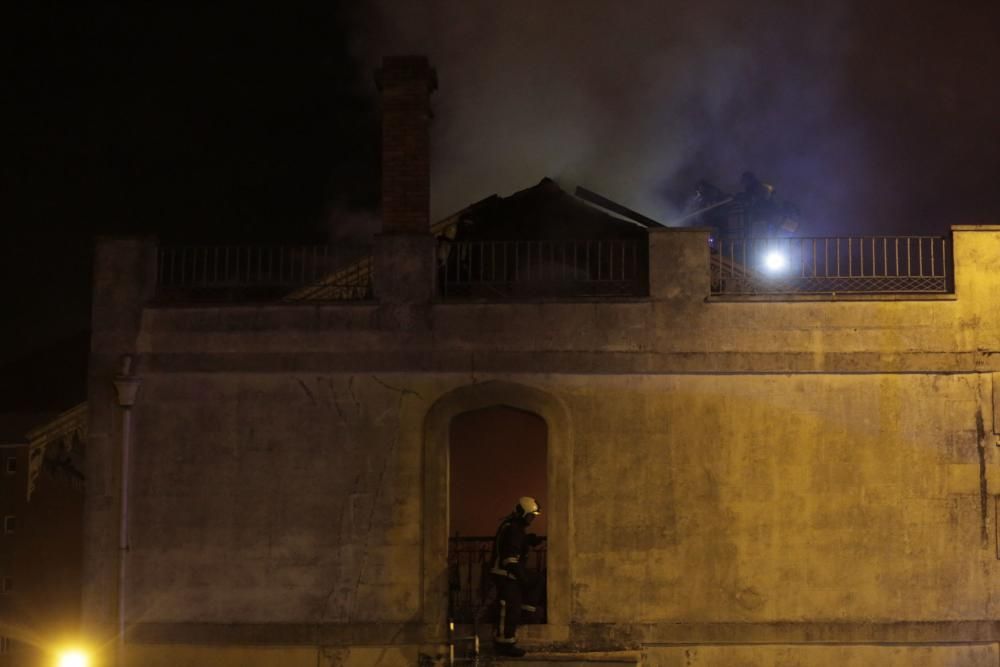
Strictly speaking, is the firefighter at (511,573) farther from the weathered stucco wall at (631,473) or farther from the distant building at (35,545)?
the distant building at (35,545)

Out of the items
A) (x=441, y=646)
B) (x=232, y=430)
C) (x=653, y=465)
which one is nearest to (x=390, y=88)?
(x=232, y=430)

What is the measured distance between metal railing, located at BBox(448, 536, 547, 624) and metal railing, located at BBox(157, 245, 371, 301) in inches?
133

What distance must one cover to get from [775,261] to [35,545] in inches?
1011

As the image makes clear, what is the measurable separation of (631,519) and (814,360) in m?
2.84

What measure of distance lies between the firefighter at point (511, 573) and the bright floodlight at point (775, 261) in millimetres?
4870

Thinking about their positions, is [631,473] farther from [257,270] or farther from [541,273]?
[257,270]

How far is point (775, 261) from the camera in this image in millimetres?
14070

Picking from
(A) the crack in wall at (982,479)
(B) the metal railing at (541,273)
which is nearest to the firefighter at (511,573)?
(B) the metal railing at (541,273)

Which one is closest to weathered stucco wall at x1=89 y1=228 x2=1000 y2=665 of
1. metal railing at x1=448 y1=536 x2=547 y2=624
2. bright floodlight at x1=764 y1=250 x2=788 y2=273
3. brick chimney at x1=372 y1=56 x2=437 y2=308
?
brick chimney at x1=372 y1=56 x2=437 y2=308

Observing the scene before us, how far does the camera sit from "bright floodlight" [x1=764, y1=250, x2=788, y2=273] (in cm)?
1398

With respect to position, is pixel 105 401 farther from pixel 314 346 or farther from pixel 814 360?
pixel 814 360

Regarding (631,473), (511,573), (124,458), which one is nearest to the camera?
(511,573)

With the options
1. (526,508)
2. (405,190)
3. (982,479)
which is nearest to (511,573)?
(526,508)

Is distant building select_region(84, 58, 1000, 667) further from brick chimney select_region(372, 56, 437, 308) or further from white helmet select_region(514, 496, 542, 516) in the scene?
white helmet select_region(514, 496, 542, 516)
